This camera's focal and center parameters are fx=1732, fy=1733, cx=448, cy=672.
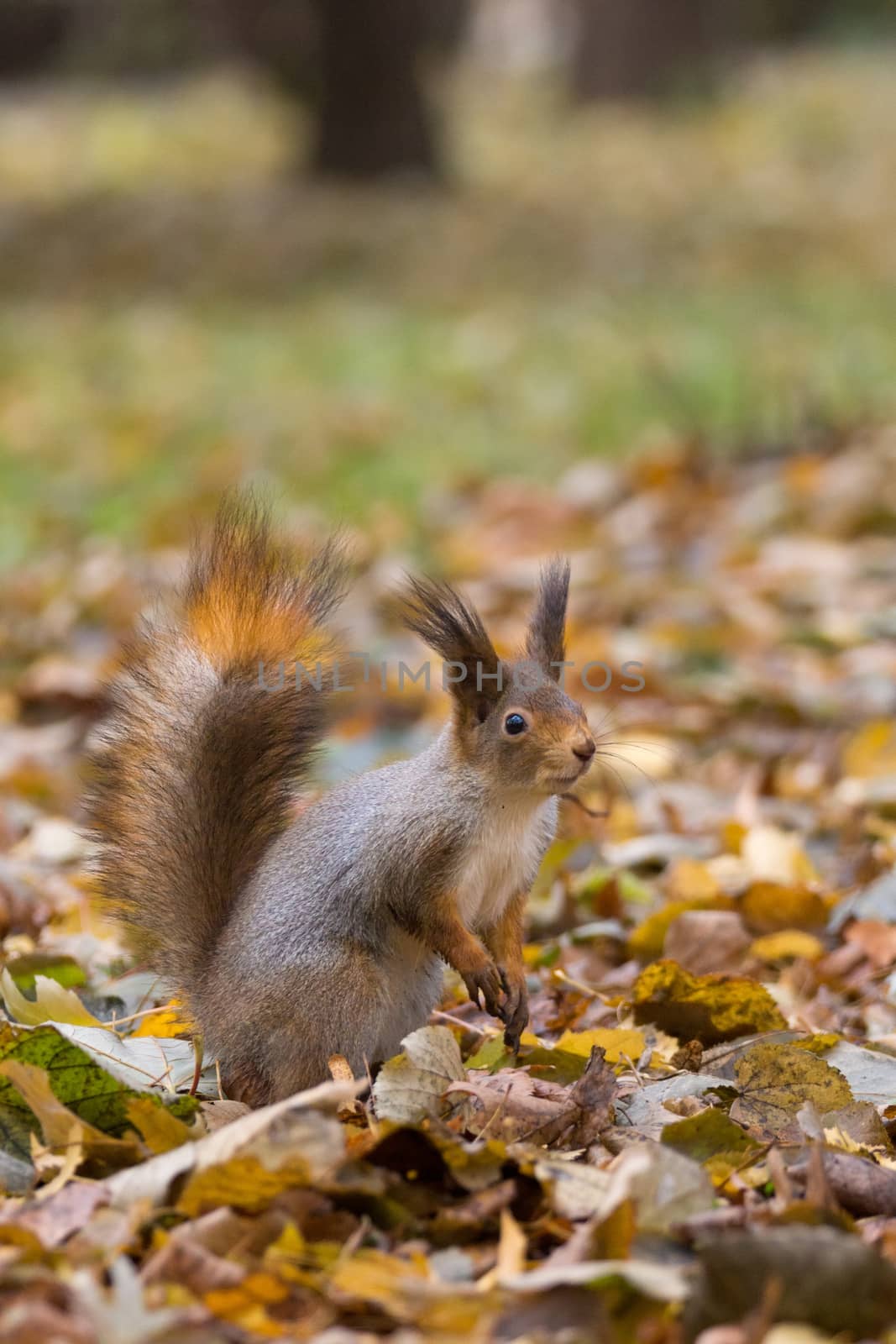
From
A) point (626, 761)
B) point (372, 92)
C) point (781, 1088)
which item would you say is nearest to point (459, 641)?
point (626, 761)

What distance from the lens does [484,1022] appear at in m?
2.05

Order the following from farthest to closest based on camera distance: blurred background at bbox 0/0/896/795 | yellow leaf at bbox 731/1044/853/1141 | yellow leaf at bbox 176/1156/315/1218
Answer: blurred background at bbox 0/0/896/795 → yellow leaf at bbox 731/1044/853/1141 → yellow leaf at bbox 176/1156/315/1218

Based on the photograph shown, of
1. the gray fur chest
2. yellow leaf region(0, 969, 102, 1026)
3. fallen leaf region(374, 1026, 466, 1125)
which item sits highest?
the gray fur chest

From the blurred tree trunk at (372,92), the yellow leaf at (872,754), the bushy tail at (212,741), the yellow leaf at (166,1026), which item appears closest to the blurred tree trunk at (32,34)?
the blurred tree trunk at (372,92)

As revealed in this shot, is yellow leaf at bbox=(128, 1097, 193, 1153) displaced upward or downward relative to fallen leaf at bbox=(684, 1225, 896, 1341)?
downward

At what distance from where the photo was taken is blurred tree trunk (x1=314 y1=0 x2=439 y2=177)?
31.6ft

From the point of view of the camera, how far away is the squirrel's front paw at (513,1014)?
178 centimetres

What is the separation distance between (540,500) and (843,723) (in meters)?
1.78

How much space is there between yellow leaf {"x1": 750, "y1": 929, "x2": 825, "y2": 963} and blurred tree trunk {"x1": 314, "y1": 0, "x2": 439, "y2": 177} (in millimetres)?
7974

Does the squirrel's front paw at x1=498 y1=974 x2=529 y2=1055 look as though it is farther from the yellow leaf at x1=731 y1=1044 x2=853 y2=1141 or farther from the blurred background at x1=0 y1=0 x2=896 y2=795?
the blurred background at x1=0 y1=0 x2=896 y2=795

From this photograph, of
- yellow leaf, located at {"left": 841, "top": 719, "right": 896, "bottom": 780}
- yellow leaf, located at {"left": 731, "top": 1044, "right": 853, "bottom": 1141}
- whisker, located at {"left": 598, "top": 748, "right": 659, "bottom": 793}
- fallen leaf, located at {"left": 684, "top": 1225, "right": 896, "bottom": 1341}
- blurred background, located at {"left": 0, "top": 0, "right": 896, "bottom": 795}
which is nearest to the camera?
fallen leaf, located at {"left": 684, "top": 1225, "right": 896, "bottom": 1341}

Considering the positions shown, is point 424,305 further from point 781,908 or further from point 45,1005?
point 45,1005

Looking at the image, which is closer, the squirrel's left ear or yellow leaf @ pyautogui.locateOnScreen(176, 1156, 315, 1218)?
yellow leaf @ pyautogui.locateOnScreen(176, 1156, 315, 1218)

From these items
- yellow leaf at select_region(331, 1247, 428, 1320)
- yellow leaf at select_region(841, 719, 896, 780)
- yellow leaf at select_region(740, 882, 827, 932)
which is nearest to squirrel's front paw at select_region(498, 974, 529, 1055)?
yellow leaf at select_region(331, 1247, 428, 1320)
